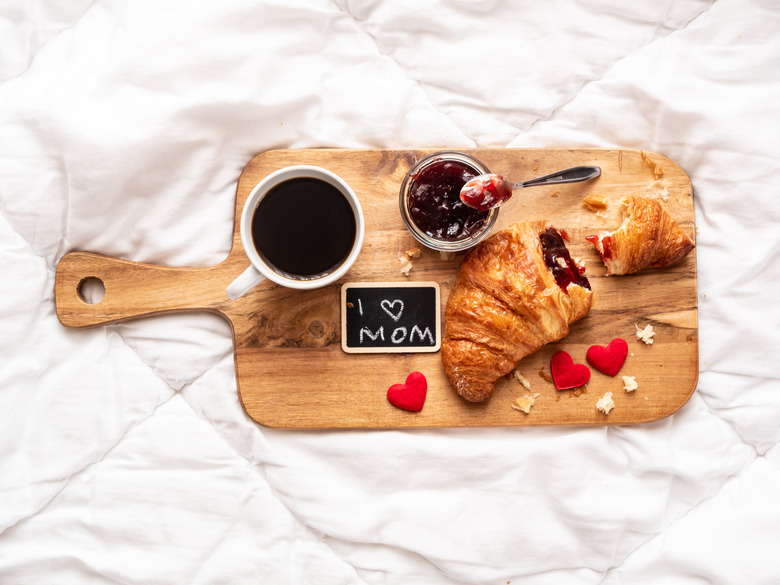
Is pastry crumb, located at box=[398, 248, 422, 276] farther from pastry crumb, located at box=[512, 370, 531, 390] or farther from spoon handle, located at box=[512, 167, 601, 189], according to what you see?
pastry crumb, located at box=[512, 370, 531, 390]

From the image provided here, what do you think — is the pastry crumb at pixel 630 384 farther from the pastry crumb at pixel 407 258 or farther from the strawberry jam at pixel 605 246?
the pastry crumb at pixel 407 258

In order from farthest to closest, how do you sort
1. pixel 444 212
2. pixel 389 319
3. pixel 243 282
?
pixel 389 319 → pixel 444 212 → pixel 243 282

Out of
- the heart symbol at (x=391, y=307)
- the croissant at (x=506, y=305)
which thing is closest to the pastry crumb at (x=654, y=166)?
the croissant at (x=506, y=305)

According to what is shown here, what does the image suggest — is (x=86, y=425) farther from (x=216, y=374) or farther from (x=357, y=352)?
(x=357, y=352)

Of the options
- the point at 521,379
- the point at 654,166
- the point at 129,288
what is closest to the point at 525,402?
the point at 521,379

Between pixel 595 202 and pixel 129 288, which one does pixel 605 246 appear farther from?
pixel 129 288

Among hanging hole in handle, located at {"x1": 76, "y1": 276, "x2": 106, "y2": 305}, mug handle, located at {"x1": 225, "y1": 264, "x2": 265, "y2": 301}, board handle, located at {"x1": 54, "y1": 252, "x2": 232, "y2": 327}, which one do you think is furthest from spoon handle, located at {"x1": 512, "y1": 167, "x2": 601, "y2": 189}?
hanging hole in handle, located at {"x1": 76, "y1": 276, "x2": 106, "y2": 305}

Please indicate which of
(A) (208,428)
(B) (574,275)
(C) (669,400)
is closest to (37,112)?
(A) (208,428)
